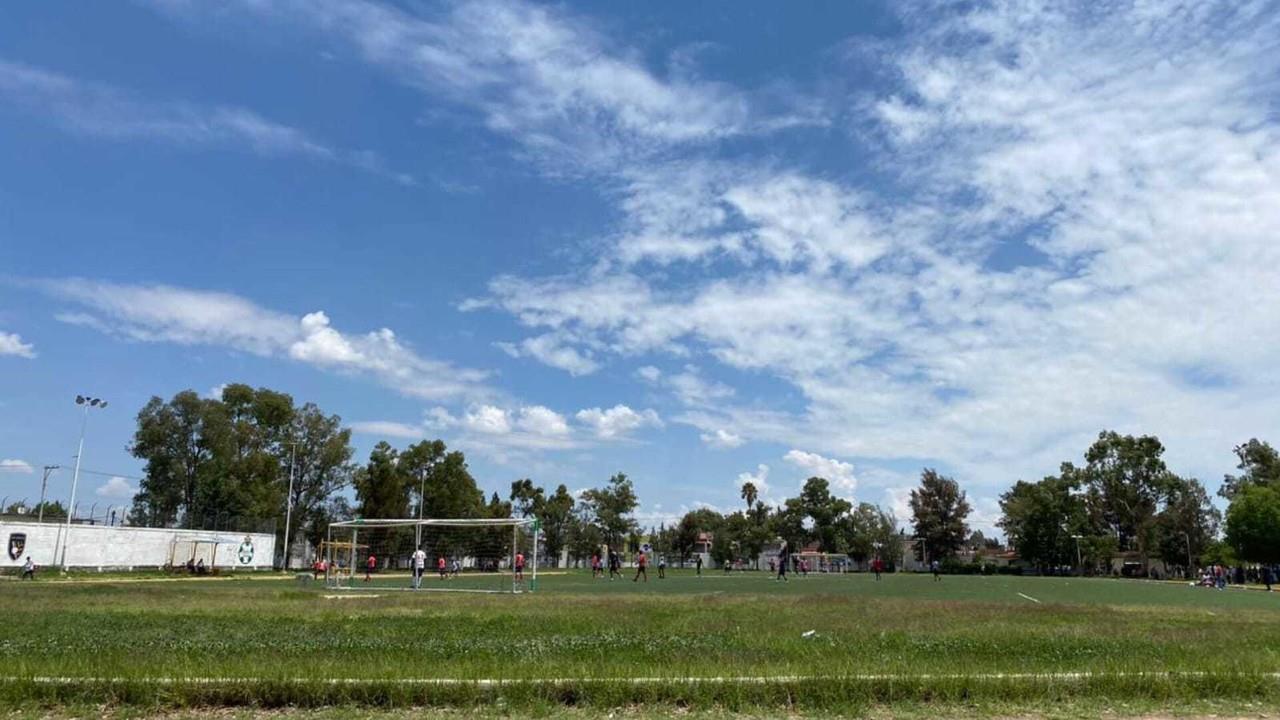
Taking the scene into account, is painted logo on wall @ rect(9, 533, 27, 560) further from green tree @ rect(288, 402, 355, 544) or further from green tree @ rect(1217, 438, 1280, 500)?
green tree @ rect(1217, 438, 1280, 500)

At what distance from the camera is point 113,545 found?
63.5 meters

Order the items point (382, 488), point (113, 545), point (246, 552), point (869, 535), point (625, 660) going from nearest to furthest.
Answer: point (625, 660) < point (113, 545) < point (246, 552) < point (382, 488) < point (869, 535)

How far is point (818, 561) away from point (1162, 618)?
115 m

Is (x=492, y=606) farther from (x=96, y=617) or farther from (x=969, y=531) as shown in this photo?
(x=969, y=531)

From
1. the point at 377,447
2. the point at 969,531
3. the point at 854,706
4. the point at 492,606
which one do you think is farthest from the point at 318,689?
the point at 969,531

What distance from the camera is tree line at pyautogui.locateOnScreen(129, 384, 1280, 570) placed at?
88.4m

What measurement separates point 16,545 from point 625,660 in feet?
199

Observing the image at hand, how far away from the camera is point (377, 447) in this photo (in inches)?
3698

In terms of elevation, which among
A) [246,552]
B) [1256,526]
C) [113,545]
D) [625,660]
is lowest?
[246,552]

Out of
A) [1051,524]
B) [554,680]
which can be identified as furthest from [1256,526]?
[554,680]

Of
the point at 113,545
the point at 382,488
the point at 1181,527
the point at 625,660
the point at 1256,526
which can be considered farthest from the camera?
the point at 1181,527

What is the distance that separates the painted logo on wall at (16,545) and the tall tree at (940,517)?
116734mm

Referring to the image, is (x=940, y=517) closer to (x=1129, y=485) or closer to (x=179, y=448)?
(x=1129, y=485)

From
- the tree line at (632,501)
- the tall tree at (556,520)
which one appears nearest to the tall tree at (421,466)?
the tree line at (632,501)
